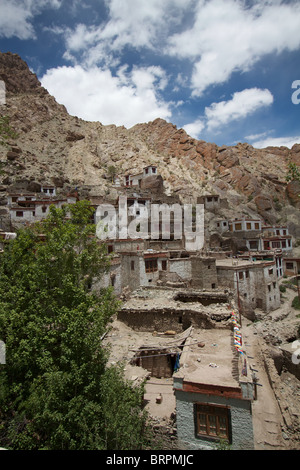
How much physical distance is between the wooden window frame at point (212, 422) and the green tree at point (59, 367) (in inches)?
81.8

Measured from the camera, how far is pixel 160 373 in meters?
14.1

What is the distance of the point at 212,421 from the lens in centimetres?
913

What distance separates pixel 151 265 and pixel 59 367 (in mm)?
17250

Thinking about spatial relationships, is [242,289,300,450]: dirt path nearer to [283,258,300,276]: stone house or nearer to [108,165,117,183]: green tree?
[283,258,300,276]: stone house

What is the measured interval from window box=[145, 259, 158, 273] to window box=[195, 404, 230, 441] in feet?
59.1

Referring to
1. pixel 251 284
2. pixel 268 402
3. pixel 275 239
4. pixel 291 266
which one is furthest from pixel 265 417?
pixel 275 239

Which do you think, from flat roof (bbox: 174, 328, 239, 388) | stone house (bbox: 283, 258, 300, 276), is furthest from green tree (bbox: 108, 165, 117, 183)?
flat roof (bbox: 174, 328, 239, 388)

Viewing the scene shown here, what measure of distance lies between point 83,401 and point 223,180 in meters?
74.6

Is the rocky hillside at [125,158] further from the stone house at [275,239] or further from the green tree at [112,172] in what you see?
the stone house at [275,239]

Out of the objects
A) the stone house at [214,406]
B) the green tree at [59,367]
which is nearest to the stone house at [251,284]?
the green tree at [59,367]

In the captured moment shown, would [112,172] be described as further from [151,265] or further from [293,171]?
[293,171]

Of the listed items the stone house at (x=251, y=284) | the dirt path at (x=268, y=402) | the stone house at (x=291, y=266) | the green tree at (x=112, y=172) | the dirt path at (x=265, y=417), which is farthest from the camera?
the green tree at (x=112, y=172)

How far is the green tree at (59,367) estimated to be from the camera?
9266mm
